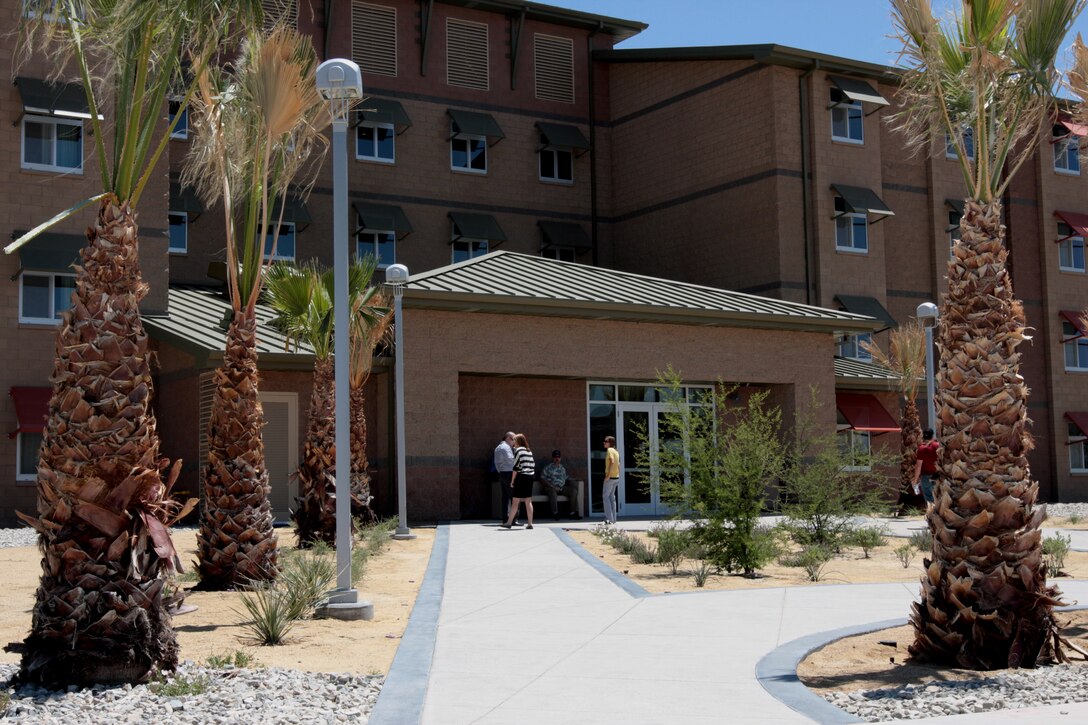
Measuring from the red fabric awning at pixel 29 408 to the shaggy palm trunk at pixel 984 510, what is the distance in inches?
813

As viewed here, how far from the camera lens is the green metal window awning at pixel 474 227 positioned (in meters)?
35.6

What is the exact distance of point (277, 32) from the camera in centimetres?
1254

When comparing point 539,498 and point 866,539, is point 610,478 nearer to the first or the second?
point 539,498

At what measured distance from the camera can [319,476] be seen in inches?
691

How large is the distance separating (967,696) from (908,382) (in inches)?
912

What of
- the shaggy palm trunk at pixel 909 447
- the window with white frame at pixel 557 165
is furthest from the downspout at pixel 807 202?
the window with white frame at pixel 557 165

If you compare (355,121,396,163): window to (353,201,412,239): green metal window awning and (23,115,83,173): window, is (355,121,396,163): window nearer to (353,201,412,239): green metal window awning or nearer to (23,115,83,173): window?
(353,201,412,239): green metal window awning

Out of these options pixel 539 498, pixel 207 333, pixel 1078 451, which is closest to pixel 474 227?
pixel 207 333

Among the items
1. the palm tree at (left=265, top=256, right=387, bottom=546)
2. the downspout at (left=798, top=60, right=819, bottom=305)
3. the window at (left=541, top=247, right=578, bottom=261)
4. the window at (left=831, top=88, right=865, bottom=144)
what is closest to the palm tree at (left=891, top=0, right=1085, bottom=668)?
the palm tree at (left=265, top=256, right=387, bottom=546)

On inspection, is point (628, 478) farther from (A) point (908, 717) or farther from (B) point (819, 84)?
(A) point (908, 717)

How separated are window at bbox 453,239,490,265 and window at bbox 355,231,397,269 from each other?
215 cm

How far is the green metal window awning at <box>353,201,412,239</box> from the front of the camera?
112 feet

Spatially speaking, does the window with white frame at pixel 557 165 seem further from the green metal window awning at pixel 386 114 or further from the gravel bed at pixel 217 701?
the gravel bed at pixel 217 701

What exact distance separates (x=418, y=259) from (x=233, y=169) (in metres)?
21.1
